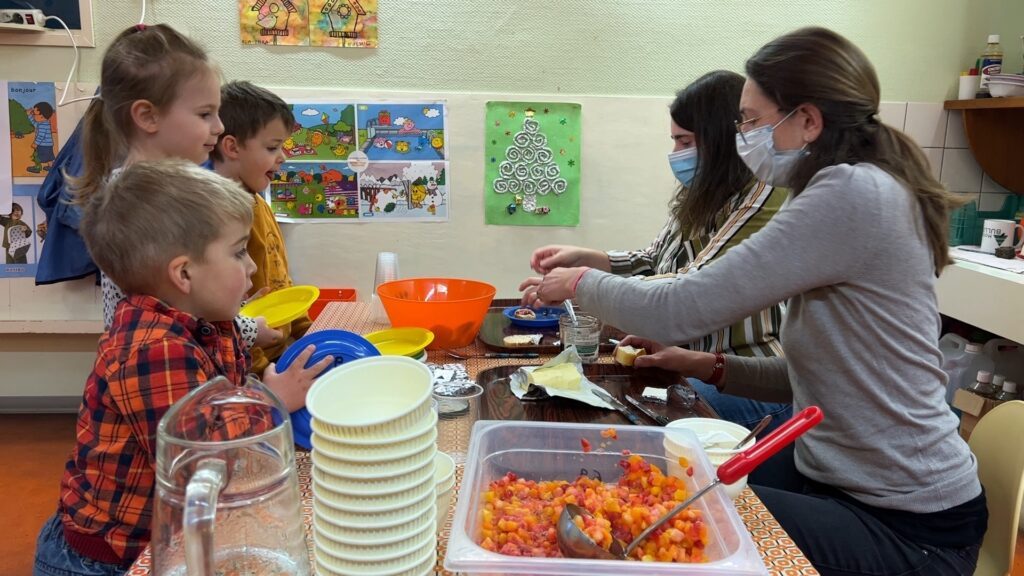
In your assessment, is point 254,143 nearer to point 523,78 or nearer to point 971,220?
point 523,78

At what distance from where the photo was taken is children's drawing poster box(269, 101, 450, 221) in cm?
280

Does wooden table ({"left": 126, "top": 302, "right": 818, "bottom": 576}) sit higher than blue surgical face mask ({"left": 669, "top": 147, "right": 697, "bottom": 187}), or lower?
lower

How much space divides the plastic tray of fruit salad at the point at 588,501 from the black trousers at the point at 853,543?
0.25 m

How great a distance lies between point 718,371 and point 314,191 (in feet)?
6.22

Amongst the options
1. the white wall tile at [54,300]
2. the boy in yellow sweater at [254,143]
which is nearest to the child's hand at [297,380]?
the boy in yellow sweater at [254,143]

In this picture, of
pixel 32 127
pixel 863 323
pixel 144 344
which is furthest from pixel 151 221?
pixel 32 127

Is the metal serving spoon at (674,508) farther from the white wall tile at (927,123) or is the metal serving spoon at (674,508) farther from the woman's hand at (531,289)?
the white wall tile at (927,123)

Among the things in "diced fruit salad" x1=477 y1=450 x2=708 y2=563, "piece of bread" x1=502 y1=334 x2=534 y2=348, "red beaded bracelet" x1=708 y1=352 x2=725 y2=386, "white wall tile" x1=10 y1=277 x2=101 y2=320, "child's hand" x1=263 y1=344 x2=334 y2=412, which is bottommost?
"white wall tile" x1=10 y1=277 x2=101 y2=320

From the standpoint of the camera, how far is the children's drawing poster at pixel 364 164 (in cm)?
280

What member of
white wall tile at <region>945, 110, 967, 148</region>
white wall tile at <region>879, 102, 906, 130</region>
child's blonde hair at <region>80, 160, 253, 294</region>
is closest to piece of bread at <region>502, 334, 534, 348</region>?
child's blonde hair at <region>80, 160, 253, 294</region>

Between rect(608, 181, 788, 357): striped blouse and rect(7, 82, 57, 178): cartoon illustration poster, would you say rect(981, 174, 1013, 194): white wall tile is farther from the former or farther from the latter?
rect(7, 82, 57, 178): cartoon illustration poster

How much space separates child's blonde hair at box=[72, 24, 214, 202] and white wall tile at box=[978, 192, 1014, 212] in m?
3.10

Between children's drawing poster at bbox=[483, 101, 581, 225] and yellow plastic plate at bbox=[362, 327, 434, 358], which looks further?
children's drawing poster at bbox=[483, 101, 581, 225]

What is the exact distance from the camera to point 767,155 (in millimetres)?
1365
